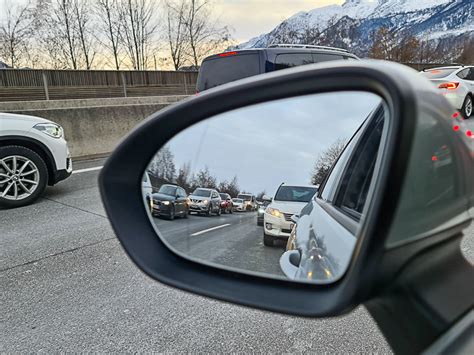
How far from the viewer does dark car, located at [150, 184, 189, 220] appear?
1.09 m

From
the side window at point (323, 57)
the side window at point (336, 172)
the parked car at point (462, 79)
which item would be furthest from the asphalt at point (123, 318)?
the parked car at point (462, 79)

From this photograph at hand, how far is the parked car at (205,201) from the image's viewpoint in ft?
3.33

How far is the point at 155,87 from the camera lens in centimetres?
1526

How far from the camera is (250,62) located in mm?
6086

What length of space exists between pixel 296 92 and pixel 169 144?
0.44 m

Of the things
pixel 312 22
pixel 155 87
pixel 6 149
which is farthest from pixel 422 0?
pixel 6 149

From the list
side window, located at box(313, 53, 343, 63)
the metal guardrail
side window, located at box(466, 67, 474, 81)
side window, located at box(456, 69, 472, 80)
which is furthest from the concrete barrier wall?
side window, located at box(466, 67, 474, 81)

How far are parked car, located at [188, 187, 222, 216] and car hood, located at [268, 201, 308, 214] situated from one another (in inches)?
6.8

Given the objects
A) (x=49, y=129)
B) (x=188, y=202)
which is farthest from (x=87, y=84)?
(x=188, y=202)

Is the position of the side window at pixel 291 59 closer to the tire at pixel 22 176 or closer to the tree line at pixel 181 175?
the tire at pixel 22 176

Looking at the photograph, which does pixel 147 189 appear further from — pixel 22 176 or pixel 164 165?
pixel 22 176

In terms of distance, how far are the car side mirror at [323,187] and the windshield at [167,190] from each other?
0.25ft

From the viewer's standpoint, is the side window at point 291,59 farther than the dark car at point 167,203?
Yes

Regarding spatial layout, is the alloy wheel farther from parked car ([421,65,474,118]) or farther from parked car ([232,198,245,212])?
parked car ([421,65,474,118])
